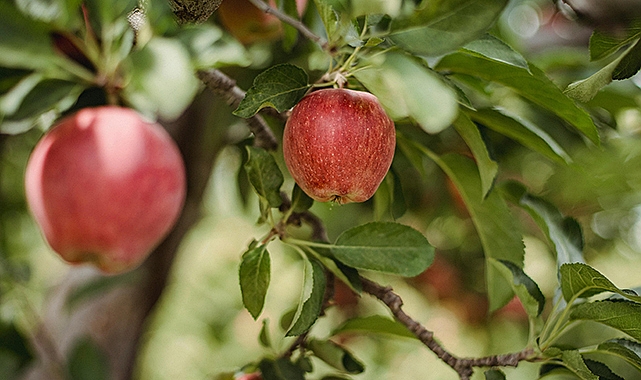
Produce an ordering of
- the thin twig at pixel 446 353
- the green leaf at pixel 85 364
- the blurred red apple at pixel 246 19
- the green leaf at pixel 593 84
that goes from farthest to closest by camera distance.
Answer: the green leaf at pixel 85 364 < the blurred red apple at pixel 246 19 < the thin twig at pixel 446 353 < the green leaf at pixel 593 84

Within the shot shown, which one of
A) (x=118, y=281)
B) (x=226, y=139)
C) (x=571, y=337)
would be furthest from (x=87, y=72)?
(x=571, y=337)

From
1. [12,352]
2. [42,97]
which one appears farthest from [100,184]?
[12,352]

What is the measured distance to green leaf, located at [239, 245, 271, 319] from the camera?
1.38 feet

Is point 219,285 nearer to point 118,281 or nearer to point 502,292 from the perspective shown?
point 118,281

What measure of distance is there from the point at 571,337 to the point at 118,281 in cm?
72

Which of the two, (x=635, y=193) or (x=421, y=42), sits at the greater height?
(x=421, y=42)

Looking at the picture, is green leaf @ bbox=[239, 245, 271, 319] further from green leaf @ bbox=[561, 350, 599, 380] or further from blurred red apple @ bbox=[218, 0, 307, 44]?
blurred red apple @ bbox=[218, 0, 307, 44]

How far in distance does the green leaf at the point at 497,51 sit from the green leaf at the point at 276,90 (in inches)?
4.5

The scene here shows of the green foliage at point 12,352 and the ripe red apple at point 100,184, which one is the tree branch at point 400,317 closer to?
the ripe red apple at point 100,184

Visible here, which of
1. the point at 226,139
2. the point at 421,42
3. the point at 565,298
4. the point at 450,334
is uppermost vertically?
the point at 421,42

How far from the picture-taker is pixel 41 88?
59 centimetres

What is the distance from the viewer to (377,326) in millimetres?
572

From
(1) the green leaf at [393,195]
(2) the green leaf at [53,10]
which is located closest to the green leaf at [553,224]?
(1) the green leaf at [393,195]

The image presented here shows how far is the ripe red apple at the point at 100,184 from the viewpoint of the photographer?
0.58 metres
